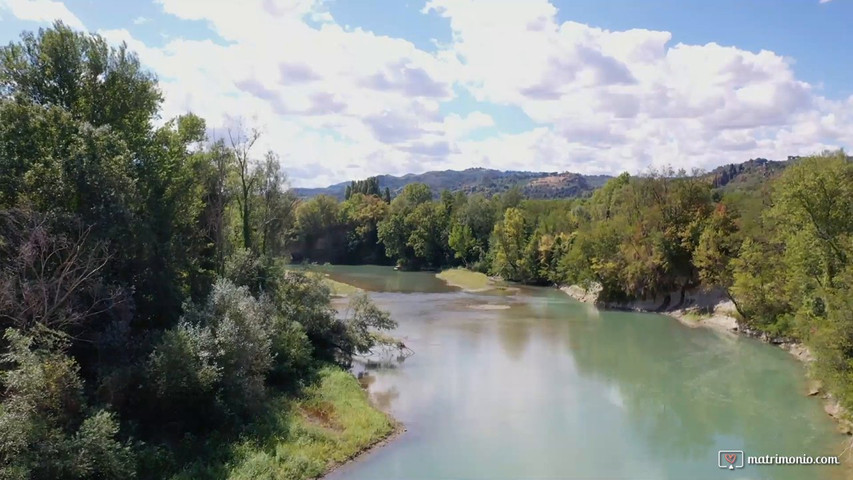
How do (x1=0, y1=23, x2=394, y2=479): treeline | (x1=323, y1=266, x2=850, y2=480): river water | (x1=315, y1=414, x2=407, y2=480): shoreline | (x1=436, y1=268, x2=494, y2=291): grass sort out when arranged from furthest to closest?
(x1=436, y1=268, x2=494, y2=291): grass
(x1=323, y1=266, x2=850, y2=480): river water
(x1=315, y1=414, x2=407, y2=480): shoreline
(x1=0, y1=23, x2=394, y2=479): treeline

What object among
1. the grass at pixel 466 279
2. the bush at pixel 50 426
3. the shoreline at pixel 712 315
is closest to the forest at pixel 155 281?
the bush at pixel 50 426

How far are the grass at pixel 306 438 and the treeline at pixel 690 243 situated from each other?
15.6m

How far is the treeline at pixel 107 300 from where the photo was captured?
14.6 m

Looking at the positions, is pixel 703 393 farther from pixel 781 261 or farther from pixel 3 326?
pixel 3 326

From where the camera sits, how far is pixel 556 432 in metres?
21.3

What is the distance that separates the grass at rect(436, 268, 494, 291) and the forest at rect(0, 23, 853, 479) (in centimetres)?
3175

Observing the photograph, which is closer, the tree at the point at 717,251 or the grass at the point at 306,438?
the grass at the point at 306,438

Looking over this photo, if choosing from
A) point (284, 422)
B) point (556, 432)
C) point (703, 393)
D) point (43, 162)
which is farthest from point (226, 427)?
point (703, 393)

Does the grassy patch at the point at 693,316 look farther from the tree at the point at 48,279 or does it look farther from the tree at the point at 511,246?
the tree at the point at 48,279

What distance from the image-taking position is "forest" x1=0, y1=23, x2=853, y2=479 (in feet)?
50.3

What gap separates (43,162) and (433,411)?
1579 cm

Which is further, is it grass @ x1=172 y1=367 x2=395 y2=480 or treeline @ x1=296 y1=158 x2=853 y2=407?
treeline @ x1=296 y1=158 x2=853 y2=407

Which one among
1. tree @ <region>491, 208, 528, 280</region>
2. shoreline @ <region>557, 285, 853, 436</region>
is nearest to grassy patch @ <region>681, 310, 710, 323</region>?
shoreline @ <region>557, 285, 853, 436</region>

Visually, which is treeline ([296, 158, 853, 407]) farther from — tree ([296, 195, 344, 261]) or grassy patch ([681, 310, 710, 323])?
tree ([296, 195, 344, 261])
